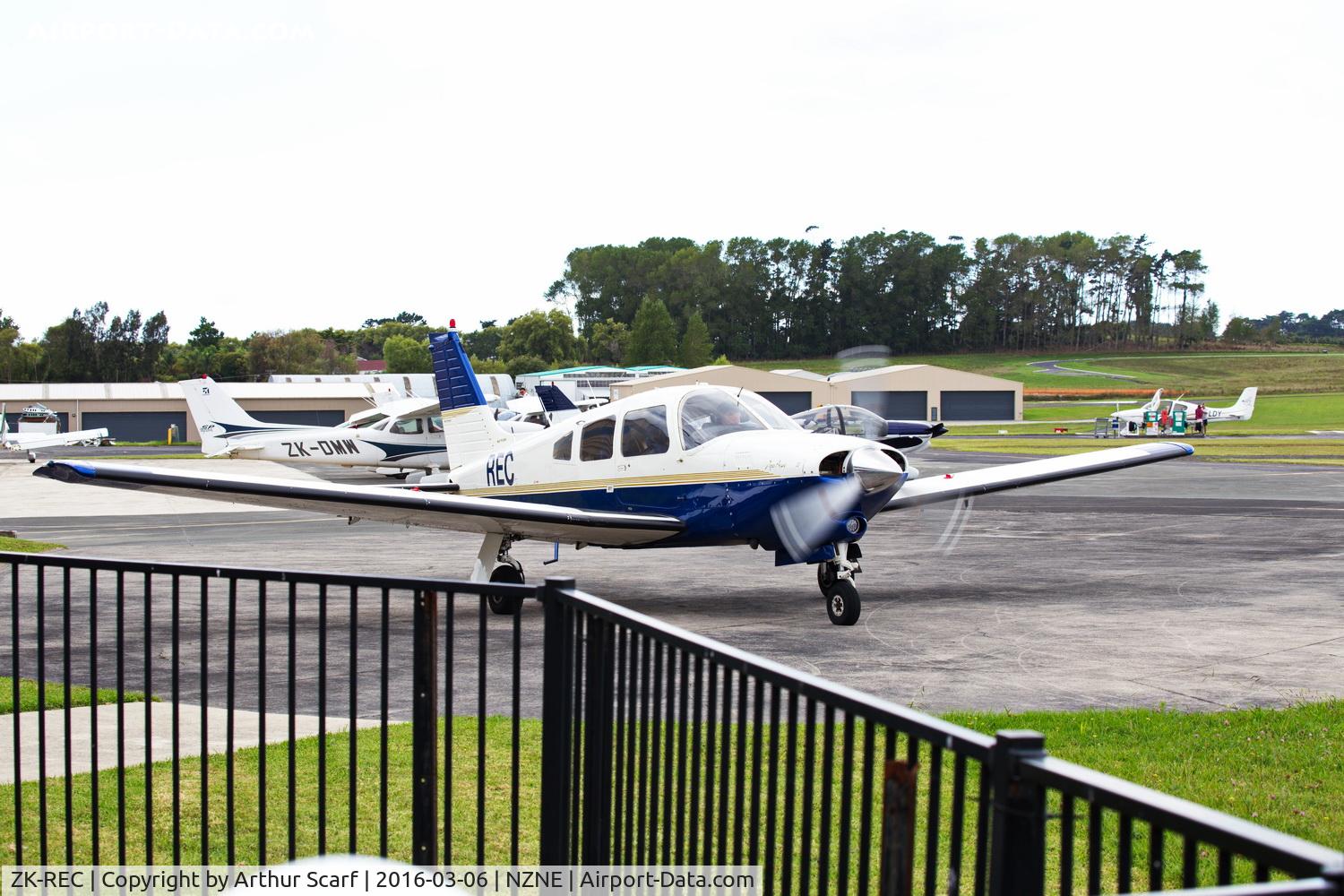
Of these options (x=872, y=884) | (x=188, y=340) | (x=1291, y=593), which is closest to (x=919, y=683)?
(x=872, y=884)

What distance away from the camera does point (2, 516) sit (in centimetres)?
2656

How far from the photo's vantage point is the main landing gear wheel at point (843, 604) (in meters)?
12.4

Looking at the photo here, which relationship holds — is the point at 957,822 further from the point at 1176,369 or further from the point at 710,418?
the point at 1176,369

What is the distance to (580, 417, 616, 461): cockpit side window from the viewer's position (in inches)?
559

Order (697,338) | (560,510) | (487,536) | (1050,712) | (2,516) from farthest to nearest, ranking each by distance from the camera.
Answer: (697,338)
(2,516)
(487,536)
(560,510)
(1050,712)

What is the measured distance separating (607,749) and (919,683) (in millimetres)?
5975

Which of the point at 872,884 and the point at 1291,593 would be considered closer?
the point at 872,884

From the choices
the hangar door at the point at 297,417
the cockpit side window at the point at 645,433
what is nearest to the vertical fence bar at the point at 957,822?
the cockpit side window at the point at 645,433

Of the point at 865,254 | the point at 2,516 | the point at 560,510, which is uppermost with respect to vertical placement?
the point at 865,254

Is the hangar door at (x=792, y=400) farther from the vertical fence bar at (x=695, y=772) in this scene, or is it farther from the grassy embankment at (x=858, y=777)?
the vertical fence bar at (x=695, y=772)

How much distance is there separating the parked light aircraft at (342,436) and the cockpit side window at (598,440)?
64.7ft

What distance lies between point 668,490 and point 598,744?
379 inches

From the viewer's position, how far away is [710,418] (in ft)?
44.8

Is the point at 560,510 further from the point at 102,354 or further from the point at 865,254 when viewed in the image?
the point at 102,354
